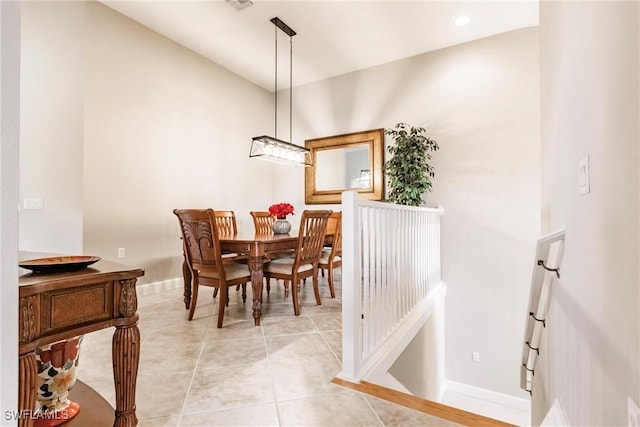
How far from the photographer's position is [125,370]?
1.09m

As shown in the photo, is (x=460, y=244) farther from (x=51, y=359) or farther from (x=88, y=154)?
(x=88, y=154)

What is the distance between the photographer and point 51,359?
3.24 ft

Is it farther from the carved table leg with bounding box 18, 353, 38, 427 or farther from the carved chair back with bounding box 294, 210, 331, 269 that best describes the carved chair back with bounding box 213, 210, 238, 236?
the carved table leg with bounding box 18, 353, 38, 427

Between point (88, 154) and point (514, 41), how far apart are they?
4604mm

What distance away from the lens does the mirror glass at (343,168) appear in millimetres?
4375

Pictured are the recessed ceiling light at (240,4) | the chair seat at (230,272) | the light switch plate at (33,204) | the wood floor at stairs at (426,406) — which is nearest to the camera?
the wood floor at stairs at (426,406)

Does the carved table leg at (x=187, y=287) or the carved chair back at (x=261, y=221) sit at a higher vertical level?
Result: the carved chair back at (x=261, y=221)

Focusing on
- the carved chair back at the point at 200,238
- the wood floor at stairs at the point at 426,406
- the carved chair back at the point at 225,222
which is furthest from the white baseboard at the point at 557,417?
the carved chair back at the point at 225,222

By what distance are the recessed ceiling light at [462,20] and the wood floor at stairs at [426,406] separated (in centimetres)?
354

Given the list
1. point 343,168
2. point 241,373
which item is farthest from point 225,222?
point 241,373

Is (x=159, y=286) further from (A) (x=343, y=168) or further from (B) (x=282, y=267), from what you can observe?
(A) (x=343, y=168)

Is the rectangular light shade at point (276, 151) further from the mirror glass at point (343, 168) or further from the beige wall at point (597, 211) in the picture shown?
the beige wall at point (597, 211)

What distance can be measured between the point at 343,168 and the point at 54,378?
12.9 feet

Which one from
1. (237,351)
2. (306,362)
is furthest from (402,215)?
(237,351)
